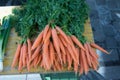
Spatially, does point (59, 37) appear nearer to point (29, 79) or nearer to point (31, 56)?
point (31, 56)

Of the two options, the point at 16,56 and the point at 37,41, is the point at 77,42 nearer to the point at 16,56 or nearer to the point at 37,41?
the point at 37,41

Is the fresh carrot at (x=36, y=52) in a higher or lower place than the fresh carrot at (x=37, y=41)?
lower

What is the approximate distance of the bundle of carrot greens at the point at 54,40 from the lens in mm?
1631

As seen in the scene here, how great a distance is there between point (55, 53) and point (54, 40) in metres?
0.08

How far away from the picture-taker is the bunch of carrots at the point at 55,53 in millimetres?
1623

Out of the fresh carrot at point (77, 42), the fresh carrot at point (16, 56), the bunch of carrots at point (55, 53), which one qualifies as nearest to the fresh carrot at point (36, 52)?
the bunch of carrots at point (55, 53)

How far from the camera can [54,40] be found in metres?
1.65

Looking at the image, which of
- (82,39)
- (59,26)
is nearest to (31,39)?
(59,26)

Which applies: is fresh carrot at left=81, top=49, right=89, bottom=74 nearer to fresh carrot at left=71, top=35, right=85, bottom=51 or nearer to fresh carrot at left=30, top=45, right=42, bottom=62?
fresh carrot at left=71, top=35, right=85, bottom=51

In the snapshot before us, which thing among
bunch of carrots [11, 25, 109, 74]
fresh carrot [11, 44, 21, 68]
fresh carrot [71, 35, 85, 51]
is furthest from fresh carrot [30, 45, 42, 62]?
fresh carrot [71, 35, 85, 51]

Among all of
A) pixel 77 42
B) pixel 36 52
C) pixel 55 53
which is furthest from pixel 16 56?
pixel 77 42

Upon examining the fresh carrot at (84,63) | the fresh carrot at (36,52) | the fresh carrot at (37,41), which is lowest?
the fresh carrot at (84,63)

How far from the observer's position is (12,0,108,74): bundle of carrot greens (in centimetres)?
163

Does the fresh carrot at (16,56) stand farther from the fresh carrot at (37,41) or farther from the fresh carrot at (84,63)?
the fresh carrot at (84,63)
